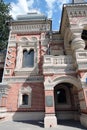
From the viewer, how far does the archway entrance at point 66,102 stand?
1036 cm

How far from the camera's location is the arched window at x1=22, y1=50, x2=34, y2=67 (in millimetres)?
11930

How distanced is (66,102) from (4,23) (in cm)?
1215

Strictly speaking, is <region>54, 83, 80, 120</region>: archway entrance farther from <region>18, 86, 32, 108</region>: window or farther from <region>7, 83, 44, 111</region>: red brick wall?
<region>18, 86, 32, 108</region>: window

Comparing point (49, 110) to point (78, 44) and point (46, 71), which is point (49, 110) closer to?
point (46, 71)

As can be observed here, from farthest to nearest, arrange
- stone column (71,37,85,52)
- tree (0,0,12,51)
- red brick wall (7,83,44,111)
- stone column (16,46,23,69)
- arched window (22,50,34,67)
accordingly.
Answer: tree (0,0,12,51)
arched window (22,50,34,67)
stone column (16,46,23,69)
red brick wall (7,83,44,111)
stone column (71,37,85,52)

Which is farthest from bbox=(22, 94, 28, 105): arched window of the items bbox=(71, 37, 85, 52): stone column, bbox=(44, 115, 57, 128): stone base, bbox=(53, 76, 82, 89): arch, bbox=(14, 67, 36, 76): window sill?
bbox=(71, 37, 85, 52): stone column

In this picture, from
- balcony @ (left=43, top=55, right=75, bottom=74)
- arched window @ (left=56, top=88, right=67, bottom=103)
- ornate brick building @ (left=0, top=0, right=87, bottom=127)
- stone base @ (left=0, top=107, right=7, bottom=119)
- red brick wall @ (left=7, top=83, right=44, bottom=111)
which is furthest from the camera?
arched window @ (left=56, top=88, right=67, bottom=103)

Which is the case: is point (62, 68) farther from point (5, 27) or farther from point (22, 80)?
point (5, 27)

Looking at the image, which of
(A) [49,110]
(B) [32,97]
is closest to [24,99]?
(B) [32,97]

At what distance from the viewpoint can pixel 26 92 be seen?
10.6m

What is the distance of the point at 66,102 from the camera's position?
10.9 metres

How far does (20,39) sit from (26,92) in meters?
5.09

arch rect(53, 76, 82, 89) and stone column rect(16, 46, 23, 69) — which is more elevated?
stone column rect(16, 46, 23, 69)

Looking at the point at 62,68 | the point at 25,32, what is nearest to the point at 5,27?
the point at 25,32
